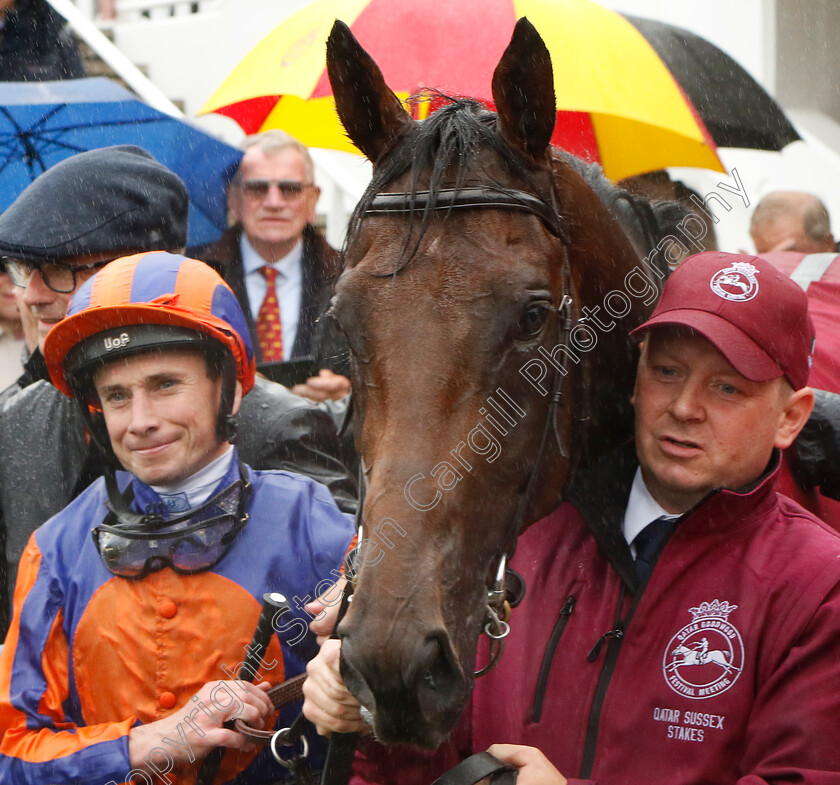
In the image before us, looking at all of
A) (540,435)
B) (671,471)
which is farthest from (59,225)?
(671,471)

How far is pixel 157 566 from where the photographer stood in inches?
105

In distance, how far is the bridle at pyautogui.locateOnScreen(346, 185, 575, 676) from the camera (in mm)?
1994

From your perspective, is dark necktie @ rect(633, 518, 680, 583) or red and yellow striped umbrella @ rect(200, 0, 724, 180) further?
red and yellow striped umbrella @ rect(200, 0, 724, 180)

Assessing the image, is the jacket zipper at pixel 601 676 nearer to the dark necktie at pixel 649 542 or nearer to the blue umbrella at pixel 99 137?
the dark necktie at pixel 649 542

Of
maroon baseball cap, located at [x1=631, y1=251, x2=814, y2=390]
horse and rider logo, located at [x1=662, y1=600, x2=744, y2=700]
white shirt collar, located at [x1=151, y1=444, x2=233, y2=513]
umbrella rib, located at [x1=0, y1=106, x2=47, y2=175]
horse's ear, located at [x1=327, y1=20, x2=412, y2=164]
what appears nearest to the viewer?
horse and rider logo, located at [x1=662, y1=600, x2=744, y2=700]

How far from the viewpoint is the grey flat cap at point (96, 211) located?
337 cm

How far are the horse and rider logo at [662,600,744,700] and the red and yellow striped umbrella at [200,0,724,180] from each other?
265 centimetres

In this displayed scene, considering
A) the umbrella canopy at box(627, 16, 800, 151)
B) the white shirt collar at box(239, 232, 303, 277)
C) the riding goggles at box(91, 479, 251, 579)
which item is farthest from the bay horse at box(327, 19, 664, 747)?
the umbrella canopy at box(627, 16, 800, 151)

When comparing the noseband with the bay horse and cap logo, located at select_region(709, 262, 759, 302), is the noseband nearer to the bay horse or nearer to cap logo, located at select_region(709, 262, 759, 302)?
the bay horse

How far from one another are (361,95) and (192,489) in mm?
1230

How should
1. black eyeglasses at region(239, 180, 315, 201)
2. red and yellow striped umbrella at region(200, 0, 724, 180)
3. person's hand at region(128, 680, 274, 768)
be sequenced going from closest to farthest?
person's hand at region(128, 680, 274, 768) → red and yellow striped umbrella at region(200, 0, 724, 180) → black eyeglasses at region(239, 180, 315, 201)

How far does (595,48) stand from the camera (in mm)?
4461

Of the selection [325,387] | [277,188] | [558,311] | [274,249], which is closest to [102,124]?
[277,188]

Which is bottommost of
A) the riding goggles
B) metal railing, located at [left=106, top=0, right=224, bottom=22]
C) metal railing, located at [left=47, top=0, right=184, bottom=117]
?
the riding goggles
